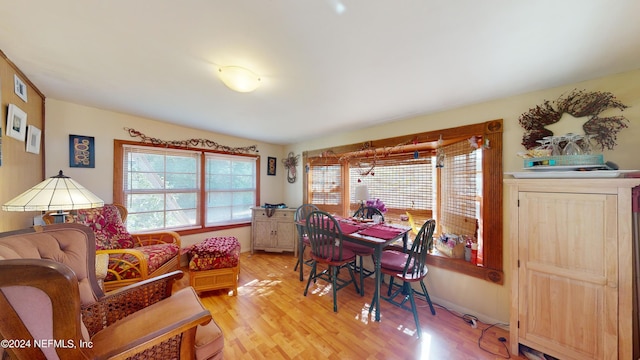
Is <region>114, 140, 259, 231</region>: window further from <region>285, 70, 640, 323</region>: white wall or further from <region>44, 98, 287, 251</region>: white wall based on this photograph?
<region>285, 70, 640, 323</region>: white wall

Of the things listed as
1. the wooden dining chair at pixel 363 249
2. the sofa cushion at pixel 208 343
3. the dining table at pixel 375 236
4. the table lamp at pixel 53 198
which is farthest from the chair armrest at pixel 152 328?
the wooden dining chair at pixel 363 249

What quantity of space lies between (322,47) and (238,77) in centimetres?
66

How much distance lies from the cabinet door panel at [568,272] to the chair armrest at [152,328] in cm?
226

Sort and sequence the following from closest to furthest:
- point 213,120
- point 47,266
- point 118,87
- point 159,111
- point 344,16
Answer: point 47,266 < point 344,16 < point 118,87 < point 159,111 < point 213,120

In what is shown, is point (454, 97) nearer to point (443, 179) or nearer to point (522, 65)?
point (522, 65)

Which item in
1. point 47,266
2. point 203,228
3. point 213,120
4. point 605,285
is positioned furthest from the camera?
point 203,228

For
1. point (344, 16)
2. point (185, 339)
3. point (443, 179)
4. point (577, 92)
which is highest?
point (344, 16)

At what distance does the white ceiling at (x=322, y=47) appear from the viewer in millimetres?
989

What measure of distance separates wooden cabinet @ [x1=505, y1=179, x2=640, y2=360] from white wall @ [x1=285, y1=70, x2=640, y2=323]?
14.6 inches

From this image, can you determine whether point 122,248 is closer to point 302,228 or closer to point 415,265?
point 302,228

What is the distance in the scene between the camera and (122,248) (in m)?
2.28

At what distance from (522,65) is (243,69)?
198 cm

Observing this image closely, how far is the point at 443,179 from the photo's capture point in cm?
258

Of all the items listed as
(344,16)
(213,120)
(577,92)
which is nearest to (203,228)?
(213,120)
